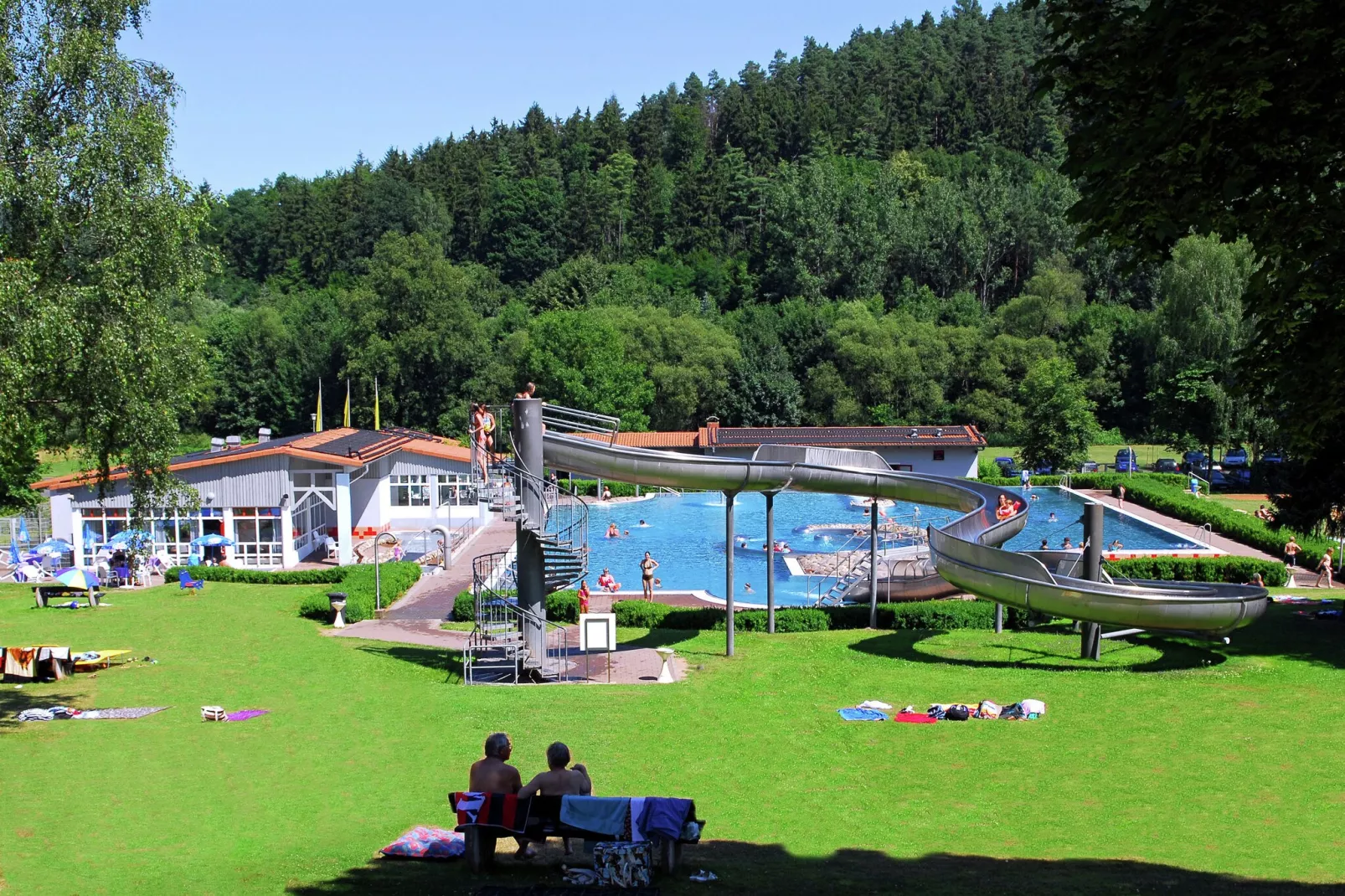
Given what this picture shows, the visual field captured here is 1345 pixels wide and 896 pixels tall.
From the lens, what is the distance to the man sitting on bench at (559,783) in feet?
37.6

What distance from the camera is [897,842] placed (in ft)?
40.6

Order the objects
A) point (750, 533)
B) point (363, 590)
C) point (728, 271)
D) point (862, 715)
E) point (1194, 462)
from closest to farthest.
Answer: point (862, 715) → point (363, 590) → point (750, 533) → point (1194, 462) → point (728, 271)

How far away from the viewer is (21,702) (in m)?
19.4

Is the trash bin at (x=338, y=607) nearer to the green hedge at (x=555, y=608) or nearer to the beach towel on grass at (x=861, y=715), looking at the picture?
the green hedge at (x=555, y=608)

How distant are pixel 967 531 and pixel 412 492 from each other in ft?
85.9

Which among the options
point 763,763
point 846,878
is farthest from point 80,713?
point 846,878

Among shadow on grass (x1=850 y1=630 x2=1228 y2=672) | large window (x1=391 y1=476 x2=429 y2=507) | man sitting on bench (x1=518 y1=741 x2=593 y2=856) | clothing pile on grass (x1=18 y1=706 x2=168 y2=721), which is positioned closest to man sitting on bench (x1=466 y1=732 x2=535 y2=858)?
man sitting on bench (x1=518 y1=741 x2=593 y2=856)

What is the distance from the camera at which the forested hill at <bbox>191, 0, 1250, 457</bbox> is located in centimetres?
7388

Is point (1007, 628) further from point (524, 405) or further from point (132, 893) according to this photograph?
point (132, 893)

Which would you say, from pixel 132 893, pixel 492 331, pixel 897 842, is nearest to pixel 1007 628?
pixel 897 842

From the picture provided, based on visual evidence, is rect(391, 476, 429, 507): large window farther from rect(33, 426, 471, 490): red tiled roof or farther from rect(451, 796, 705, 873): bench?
rect(451, 796, 705, 873): bench

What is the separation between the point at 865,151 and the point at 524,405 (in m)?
114

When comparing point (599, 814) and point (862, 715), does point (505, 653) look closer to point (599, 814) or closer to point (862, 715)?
point (862, 715)

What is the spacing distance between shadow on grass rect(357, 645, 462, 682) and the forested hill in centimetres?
1293
